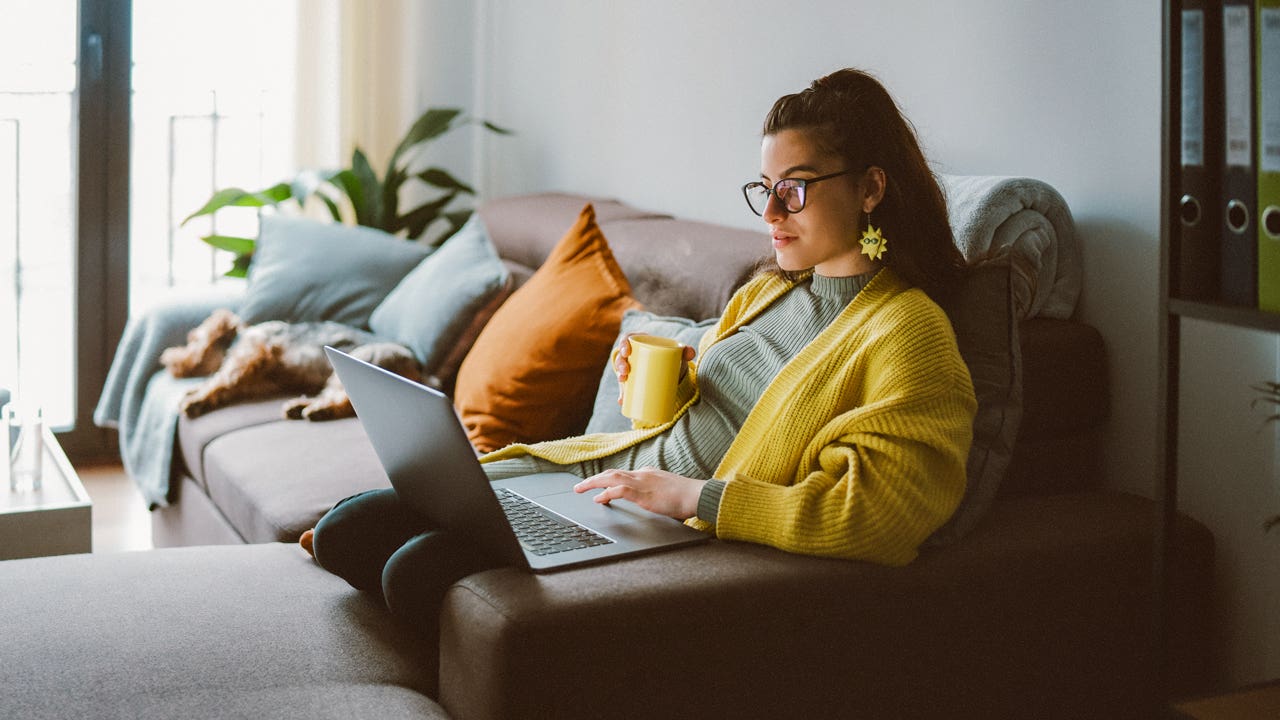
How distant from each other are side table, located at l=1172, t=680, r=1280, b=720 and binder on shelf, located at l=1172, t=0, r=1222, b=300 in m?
0.41

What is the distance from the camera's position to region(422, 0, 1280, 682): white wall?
65.9 inches

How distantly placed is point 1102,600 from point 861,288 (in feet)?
1.64

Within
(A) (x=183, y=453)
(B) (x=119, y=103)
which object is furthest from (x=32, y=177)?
(A) (x=183, y=453)

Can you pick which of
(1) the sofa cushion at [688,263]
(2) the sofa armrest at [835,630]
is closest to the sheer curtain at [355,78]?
(1) the sofa cushion at [688,263]

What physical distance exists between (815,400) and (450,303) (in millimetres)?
1466

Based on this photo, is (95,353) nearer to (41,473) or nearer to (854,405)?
(41,473)

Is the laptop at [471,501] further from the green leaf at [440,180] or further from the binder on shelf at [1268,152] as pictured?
the green leaf at [440,180]

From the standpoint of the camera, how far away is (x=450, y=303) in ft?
9.39

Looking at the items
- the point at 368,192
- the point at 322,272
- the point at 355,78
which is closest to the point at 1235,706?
the point at 322,272

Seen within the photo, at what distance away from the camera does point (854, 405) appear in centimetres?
154

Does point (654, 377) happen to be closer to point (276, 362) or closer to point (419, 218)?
point (276, 362)

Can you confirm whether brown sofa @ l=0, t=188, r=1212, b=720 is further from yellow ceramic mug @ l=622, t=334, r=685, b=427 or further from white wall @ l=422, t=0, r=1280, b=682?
yellow ceramic mug @ l=622, t=334, r=685, b=427

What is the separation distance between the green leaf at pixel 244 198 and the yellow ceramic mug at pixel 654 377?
224 cm

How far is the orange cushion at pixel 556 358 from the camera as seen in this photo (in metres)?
2.38
